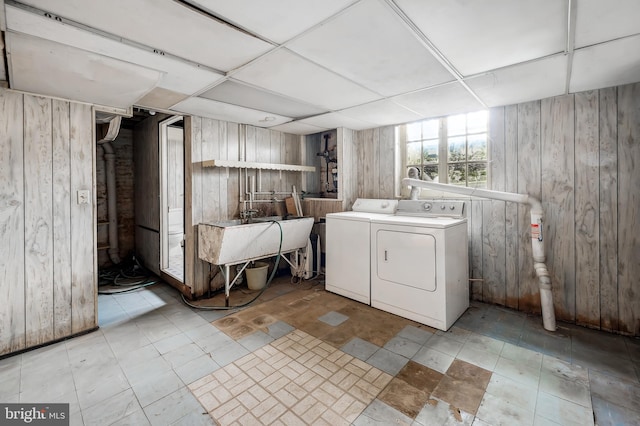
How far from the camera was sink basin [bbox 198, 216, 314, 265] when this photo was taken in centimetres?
305

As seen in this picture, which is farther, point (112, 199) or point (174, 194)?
point (174, 194)

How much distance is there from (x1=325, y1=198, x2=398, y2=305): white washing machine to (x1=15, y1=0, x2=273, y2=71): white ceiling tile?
2047mm

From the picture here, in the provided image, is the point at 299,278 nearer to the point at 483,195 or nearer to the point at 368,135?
the point at 368,135

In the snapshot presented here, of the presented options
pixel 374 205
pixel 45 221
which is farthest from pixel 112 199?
pixel 374 205

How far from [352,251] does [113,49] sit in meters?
2.72

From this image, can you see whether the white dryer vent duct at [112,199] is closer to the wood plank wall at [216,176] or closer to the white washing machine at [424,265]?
the wood plank wall at [216,176]

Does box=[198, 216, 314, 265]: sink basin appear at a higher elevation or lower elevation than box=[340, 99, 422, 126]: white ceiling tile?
lower

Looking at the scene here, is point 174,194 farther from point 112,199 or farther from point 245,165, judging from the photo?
point 245,165

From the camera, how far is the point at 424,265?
2.72m

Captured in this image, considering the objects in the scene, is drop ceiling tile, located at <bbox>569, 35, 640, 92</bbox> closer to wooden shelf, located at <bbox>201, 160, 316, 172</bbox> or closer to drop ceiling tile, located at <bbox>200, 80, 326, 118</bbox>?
A: drop ceiling tile, located at <bbox>200, 80, 326, 118</bbox>

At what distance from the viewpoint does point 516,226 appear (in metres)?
3.00

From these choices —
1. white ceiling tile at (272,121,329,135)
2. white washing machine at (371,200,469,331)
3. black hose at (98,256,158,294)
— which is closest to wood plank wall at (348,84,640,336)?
white washing machine at (371,200,469,331)

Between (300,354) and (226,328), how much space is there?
85 cm

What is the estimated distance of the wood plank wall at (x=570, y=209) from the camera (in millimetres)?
2484
